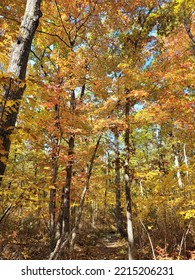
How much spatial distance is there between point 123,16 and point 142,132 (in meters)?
8.59

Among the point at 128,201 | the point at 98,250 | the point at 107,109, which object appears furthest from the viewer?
the point at 98,250

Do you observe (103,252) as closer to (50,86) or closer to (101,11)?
(50,86)

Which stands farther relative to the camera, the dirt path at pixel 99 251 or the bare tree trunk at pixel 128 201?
the dirt path at pixel 99 251

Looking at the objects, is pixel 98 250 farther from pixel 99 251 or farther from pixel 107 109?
pixel 107 109

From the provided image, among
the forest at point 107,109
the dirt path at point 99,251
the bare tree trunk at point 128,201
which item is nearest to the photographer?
the forest at point 107,109

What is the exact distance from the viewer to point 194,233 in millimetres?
7828

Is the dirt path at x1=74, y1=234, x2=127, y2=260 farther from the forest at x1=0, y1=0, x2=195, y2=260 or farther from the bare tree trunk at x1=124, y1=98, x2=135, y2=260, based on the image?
the bare tree trunk at x1=124, y1=98, x2=135, y2=260

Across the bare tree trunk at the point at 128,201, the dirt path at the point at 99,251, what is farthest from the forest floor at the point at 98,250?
the bare tree trunk at the point at 128,201

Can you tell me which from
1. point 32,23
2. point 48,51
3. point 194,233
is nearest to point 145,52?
point 48,51

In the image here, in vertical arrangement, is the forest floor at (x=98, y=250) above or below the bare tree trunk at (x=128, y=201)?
below

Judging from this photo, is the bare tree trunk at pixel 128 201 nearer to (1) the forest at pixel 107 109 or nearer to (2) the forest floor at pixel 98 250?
(1) the forest at pixel 107 109

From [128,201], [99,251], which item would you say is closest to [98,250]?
[99,251]
